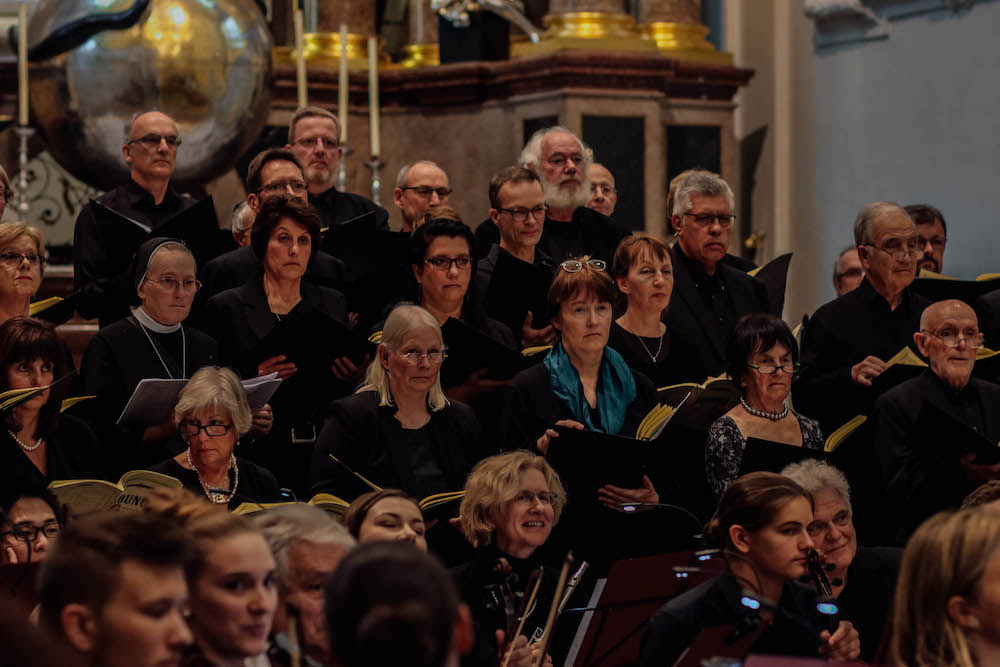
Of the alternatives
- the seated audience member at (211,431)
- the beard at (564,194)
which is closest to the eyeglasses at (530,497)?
the seated audience member at (211,431)

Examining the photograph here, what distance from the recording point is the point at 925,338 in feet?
17.3

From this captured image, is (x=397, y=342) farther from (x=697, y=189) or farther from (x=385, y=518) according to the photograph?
(x=697, y=189)

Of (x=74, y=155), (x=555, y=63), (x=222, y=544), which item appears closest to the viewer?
(x=222, y=544)

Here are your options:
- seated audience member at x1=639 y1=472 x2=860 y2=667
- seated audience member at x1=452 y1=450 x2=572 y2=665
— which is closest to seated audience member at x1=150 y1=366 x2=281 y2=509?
seated audience member at x1=452 y1=450 x2=572 y2=665

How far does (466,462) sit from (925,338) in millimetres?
1486

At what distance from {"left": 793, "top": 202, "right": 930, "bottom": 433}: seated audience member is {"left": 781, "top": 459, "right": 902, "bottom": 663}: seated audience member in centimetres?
112

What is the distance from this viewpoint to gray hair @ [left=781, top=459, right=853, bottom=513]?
14.9 feet

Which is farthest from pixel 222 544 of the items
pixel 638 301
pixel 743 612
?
pixel 638 301

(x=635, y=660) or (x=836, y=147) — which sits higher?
(x=836, y=147)

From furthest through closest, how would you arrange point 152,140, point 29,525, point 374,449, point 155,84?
point 155,84
point 152,140
point 374,449
point 29,525

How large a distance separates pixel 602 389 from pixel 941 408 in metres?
0.99

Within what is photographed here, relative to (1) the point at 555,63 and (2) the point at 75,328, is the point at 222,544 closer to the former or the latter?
(2) the point at 75,328

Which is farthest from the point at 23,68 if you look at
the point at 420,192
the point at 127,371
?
the point at 127,371

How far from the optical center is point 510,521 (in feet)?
14.7
